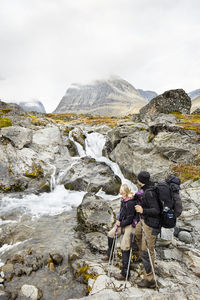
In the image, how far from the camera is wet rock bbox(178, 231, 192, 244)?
8236mm

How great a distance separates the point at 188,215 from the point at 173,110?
2306 centimetres

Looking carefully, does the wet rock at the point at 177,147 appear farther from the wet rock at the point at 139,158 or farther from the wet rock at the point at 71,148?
the wet rock at the point at 71,148

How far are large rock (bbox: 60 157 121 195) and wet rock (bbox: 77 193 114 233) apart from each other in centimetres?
652

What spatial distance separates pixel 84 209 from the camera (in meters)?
12.1

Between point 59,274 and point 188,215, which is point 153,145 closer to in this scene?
point 188,215

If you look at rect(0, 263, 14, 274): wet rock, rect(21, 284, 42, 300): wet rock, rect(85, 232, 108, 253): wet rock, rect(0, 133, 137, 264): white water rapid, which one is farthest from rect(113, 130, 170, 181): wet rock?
rect(0, 263, 14, 274): wet rock

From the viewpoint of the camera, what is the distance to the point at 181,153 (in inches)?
694

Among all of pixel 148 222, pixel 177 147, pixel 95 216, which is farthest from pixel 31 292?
pixel 177 147

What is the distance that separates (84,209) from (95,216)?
43.1 inches

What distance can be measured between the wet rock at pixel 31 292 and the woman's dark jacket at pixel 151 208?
568cm

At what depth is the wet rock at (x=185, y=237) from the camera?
27.0ft

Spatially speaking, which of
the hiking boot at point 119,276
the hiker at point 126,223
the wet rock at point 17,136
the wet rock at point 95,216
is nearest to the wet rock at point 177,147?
the wet rock at point 95,216

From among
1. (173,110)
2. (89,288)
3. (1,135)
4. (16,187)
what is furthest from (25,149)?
(173,110)

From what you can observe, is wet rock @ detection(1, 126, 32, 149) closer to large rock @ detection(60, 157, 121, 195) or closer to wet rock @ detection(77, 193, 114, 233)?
large rock @ detection(60, 157, 121, 195)
